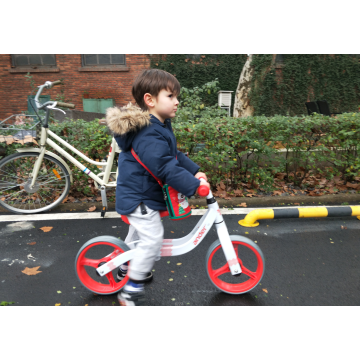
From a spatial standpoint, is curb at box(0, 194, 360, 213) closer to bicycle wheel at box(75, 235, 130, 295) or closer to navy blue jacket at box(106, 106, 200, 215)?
bicycle wheel at box(75, 235, 130, 295)

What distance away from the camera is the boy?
Answer: 2.00 m

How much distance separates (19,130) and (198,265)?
2.93 metres

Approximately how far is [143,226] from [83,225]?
1.89 m

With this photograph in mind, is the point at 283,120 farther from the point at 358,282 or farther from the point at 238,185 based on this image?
the point at 358,282

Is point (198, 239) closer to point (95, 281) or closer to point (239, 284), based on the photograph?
point (239, 284)

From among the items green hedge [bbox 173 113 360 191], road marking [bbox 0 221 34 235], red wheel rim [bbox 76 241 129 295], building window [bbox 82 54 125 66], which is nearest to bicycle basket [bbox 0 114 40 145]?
road marking [bbox 0 221 34 235]

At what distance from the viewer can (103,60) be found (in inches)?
482

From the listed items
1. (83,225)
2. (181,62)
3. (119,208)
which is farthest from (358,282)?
(181,62)

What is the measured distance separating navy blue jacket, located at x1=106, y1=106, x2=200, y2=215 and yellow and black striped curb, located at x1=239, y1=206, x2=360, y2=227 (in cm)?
188

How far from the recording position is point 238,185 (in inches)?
189

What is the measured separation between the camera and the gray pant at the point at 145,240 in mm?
2164

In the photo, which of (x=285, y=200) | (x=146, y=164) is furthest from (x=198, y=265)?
(x=285, y=200)

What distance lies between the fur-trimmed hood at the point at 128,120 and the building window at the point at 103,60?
36.6ft

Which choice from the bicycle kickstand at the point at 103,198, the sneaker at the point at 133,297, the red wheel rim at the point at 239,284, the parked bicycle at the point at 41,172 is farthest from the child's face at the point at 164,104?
the bicycle kickstand at the point at 103,198
